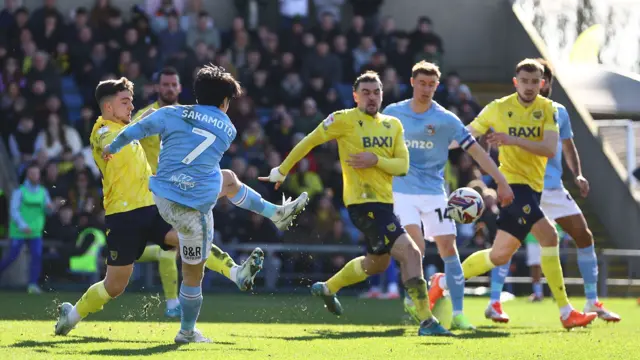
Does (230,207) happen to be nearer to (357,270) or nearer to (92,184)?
(92,184)

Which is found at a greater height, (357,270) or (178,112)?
(178,112)

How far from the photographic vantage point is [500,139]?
1242cm

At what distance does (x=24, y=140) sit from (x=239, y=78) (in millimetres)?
3933

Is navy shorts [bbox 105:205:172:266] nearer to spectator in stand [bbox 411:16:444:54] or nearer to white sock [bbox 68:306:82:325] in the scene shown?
white sock [bbox 68:306:82:325]

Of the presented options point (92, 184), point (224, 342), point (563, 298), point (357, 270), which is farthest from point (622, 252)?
point (224, 342)

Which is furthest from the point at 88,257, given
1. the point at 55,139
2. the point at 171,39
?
the point at 171,39

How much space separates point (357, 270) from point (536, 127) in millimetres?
2318

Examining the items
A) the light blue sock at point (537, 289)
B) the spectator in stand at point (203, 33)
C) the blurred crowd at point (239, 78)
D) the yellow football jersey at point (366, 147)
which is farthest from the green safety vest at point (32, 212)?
the yellow football jersey at point (366, 147)

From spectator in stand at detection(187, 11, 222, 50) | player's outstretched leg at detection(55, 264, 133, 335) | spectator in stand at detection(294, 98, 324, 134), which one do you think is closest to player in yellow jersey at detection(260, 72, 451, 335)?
player's outstretched leg at detection(55, 264, 133, 335)

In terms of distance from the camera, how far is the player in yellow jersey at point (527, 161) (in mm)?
12844

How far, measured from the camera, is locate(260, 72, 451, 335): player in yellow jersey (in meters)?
11.2

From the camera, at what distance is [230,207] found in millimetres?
20672

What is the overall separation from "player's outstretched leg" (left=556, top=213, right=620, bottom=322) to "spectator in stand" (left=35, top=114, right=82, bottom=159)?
932cm

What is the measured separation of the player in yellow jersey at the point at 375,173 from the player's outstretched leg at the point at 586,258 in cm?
282
